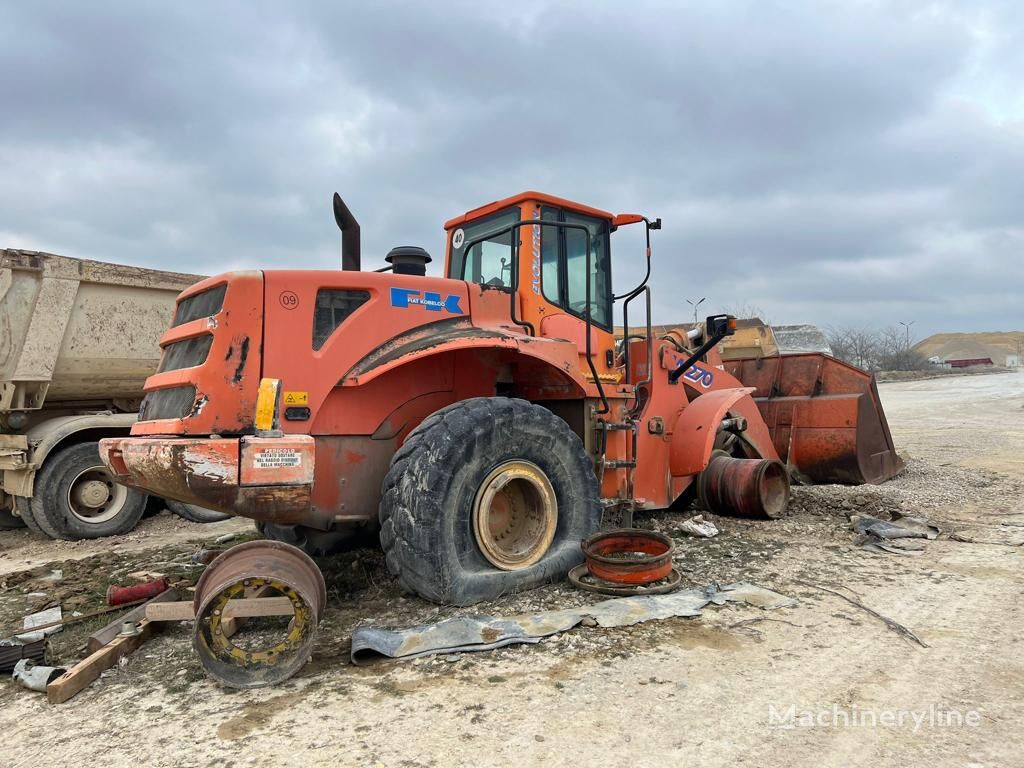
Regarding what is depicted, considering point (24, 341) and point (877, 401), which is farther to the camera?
point (877, 401)

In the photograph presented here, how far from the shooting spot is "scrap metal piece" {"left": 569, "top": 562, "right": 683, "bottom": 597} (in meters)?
4.14

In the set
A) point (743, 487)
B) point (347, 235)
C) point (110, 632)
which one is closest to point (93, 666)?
point (110, 632)

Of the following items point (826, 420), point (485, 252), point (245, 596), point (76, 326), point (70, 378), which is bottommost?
point (245, 596)

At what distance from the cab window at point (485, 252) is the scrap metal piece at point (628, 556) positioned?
190cm

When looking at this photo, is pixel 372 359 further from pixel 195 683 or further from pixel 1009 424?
pixel 1009 424

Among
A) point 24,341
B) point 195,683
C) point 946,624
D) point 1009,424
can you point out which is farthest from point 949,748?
point 1009,424

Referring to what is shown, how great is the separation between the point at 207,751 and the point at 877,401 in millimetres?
6992

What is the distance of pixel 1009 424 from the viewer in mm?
16562

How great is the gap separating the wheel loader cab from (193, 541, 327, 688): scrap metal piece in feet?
7.62

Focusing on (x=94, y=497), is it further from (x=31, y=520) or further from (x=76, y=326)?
(x=76, y=326)

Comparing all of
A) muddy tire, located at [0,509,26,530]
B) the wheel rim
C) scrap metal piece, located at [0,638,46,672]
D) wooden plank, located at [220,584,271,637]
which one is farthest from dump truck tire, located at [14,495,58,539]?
wooden plank, located at [220,584,271,637]

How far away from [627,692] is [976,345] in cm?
10083

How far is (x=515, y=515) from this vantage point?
4.52 meters

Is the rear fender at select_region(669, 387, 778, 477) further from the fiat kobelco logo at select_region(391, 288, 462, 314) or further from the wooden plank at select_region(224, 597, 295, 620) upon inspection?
the wooden plank at select_region(224, 597, 295, 620)
